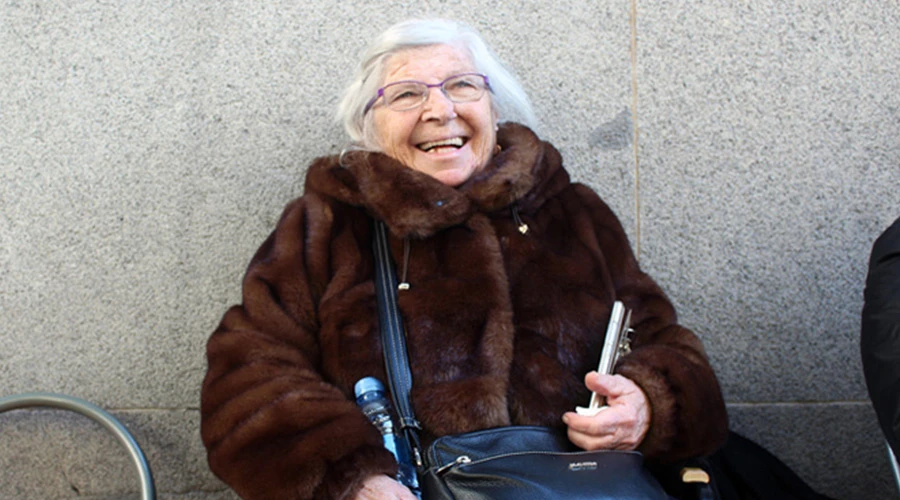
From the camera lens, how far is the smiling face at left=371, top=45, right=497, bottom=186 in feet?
7.80

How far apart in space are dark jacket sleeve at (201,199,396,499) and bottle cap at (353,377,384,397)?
0.21ft

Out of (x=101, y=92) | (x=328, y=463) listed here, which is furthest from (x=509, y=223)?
(x=101, y=92)

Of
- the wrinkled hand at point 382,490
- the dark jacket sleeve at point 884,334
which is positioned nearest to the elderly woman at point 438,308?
the wrinkled hand at point 382,490

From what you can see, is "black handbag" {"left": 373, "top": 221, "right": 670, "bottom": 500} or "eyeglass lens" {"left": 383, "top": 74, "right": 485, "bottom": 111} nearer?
"black handbag" {"left": 373, "top": 221, "right": 670, "bottom": 500}

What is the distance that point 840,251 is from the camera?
9.87 ft

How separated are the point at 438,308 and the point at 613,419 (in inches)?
21.5

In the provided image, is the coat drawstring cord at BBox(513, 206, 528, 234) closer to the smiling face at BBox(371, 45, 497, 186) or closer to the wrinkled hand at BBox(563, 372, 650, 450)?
the smiling face at BBox(371, 45, 497, 186)

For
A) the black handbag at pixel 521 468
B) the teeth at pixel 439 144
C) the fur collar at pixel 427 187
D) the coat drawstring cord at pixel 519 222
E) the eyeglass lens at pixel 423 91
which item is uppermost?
the eyeglass lens at pixel 423 91

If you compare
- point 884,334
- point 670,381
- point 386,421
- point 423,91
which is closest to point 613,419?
point 670,381

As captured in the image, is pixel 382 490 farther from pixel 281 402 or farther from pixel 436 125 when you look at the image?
pixel 436 125

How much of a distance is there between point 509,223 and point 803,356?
1.42m

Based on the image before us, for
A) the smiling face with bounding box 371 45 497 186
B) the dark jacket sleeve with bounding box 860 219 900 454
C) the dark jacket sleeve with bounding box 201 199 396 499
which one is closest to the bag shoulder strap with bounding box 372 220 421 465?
A: the dark jacket sleeve with bounding box 201 199 396 499

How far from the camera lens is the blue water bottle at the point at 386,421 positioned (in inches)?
77.0

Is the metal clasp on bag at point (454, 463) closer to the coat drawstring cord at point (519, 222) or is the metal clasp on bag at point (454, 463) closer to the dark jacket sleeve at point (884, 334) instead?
the coat drawstring cord at point (519, 222)
